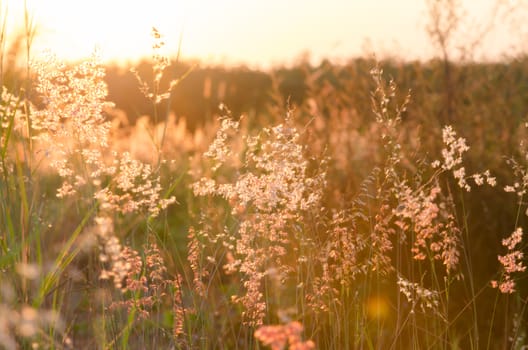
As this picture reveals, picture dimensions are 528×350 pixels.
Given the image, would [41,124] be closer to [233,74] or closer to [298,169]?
[298,169]

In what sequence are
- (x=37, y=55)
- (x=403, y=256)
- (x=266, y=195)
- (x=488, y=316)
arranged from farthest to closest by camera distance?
(x=403, y=256)
(x=488, y=316)
(x=37, y=55)
(x=266, y=195)

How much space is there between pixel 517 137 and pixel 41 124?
3987 millimetres

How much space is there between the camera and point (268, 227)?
8.39 feet

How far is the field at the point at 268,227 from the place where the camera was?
2246mm

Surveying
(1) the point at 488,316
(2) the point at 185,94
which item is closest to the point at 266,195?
(1) the point at 488,316

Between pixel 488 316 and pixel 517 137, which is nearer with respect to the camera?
pixel 488 316

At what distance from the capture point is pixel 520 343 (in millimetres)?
3381

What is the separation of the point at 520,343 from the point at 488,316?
486 mm

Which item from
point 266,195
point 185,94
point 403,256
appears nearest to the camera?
point 266,195

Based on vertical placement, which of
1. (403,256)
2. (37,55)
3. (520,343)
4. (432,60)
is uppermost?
(432,60)

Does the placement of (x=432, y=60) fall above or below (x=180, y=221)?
above

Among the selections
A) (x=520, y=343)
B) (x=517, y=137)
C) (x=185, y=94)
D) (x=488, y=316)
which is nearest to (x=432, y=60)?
(x=517, y=137)

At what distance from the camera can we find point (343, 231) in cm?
245

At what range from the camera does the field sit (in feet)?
7.37
